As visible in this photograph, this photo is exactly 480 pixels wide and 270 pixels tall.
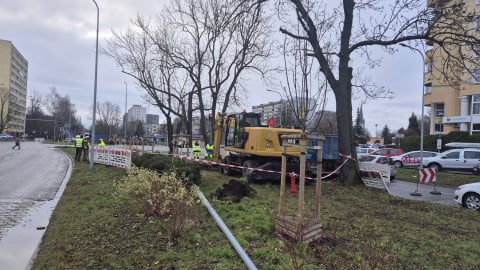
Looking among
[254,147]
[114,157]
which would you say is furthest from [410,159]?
[114,157]

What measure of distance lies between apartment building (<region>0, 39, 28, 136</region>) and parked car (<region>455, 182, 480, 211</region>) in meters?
105

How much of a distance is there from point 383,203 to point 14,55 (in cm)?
14128

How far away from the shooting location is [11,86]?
118188 mm

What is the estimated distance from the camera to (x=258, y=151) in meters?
13.5

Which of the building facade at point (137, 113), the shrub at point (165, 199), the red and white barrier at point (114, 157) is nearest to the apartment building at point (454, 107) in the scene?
the red and white barrier at point (114, 157)

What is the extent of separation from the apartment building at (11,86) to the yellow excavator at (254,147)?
96.5 meters

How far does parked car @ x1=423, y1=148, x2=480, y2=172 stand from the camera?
75.5ft

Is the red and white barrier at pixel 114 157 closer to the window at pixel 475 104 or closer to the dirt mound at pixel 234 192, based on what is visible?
the dirt mound at pixel 234 192

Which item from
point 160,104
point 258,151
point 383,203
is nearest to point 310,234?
point 383,203

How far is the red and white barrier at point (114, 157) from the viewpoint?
18266 millimetres

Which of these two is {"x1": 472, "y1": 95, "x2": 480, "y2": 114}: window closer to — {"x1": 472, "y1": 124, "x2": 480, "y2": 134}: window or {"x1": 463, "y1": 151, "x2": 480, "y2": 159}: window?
{"x1": 472, "y1": 124, "x2": 480, "y2": 134}: window

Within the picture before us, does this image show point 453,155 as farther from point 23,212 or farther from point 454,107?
point 23,212

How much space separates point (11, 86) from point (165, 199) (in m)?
135

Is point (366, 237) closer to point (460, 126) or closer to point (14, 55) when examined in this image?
point (460, 126)
